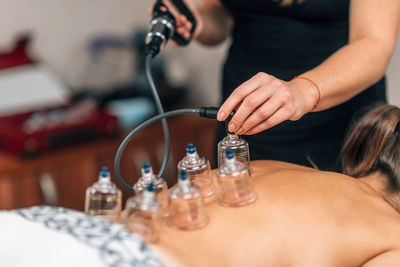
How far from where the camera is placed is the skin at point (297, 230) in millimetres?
1072

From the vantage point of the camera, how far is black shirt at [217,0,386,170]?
62.2 inches

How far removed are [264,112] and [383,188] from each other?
523 mm

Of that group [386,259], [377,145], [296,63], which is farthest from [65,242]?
[296,63]

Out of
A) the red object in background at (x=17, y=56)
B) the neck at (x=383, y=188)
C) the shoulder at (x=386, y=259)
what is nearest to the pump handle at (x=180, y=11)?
the neck at (x=383, y=188)

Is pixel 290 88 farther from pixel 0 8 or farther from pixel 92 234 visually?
pixel 0 8

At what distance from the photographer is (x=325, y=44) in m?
1.60

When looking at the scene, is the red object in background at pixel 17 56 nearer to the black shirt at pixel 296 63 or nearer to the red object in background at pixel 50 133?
the red object in background at pixel 50 133

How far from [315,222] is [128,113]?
72.4 inches

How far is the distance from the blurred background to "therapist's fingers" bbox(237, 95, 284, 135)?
1.47m

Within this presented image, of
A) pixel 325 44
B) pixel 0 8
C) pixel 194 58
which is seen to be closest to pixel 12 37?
pixel 0 8

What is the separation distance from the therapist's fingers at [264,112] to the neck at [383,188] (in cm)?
47

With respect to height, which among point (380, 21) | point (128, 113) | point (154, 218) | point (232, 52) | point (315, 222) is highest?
point (380, 21)

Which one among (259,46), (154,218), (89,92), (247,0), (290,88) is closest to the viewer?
(154,218)

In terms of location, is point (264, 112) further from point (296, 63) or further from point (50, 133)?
point (50, 133)
